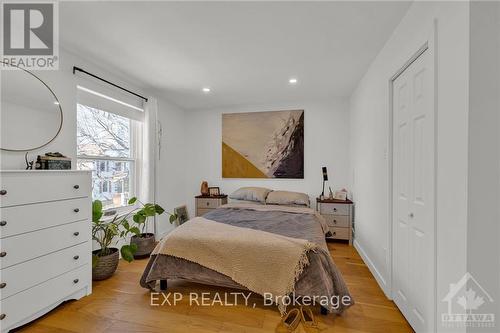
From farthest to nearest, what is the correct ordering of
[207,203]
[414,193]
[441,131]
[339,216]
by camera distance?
1. [207,203]
2. [339,216]
3. [414,193]
4. [441,131]

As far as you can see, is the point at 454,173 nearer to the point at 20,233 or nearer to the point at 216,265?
the point at 216,265

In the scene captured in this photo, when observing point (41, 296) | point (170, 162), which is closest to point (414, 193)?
point (41, 296)

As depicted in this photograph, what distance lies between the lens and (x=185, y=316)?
181cm

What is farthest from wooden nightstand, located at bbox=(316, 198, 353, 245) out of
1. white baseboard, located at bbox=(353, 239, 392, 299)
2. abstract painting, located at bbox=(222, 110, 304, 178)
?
abstract painting, located at bbox=(222, 110, 304, 178)

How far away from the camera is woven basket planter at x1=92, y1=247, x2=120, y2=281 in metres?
2.34

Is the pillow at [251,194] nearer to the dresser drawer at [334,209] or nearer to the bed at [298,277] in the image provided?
the bed at [298,277]

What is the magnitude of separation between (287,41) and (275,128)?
79.5 inches

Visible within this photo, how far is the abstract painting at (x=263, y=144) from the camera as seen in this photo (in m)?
3.99

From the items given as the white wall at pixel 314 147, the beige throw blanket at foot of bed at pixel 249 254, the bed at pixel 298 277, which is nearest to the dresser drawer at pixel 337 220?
the white wall at pixel 314 147

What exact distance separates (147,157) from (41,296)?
201cm

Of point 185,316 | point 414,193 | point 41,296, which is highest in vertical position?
point 414,193

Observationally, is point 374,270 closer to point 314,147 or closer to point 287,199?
point 287,199

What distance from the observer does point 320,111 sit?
3943mm

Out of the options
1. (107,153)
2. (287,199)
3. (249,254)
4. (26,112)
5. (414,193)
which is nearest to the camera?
(414,193)
